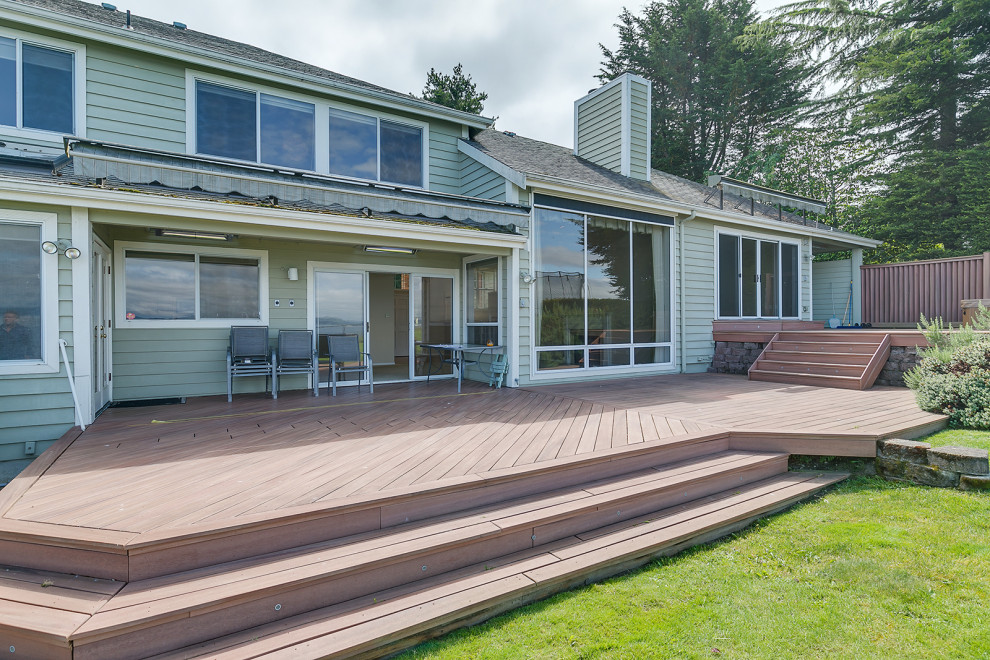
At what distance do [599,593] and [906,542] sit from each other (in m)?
1.96

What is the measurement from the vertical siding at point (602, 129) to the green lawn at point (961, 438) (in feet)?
23.3

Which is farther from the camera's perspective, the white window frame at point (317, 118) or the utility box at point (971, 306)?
the utility box at point (971, 306)

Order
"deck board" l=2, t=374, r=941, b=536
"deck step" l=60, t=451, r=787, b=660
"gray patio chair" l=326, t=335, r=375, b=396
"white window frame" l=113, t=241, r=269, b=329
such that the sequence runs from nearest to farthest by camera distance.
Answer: "deck step" l=60, t=451, r=787, b=660 < "deck board" l=2, t=374, r=941, b=536 < "white window frame" l=113, t=241, r=269, b=329 < "gray patio chair" l=326, t=335, r=375, b=396

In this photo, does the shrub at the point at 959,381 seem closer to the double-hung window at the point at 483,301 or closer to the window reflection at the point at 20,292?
the double-hung window at the point at 483,301

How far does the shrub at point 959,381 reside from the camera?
486 cm

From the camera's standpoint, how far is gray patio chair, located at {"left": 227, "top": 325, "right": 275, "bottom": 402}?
6242mm

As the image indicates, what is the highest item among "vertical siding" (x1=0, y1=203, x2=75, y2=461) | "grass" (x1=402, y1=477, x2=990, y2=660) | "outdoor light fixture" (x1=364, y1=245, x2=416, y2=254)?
"outdoor light fixture" (x1=364, y1=245, x2=416, y2=254)

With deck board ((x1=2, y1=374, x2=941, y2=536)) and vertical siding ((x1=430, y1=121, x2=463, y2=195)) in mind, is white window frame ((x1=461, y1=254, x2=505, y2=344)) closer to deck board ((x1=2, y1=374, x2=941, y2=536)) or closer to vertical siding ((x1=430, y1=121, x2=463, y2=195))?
deck board ((x1=2, y1=374, x2=941, y2=536))

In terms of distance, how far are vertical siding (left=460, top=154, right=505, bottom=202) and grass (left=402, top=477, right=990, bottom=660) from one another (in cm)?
573

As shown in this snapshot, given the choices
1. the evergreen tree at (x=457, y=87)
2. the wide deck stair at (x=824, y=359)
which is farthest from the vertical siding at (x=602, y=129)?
the evergreen tree at (x=457, y=87)

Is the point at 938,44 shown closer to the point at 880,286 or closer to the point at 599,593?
the point at 880,286

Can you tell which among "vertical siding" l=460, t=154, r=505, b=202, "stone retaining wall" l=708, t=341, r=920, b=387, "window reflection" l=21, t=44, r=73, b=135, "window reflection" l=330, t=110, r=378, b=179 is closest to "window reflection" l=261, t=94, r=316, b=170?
"window reflection" l=330, t=110, r=378, b=179

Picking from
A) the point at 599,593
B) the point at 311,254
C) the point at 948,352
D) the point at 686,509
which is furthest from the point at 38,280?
the point at 948,352

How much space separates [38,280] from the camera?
13.7ft
